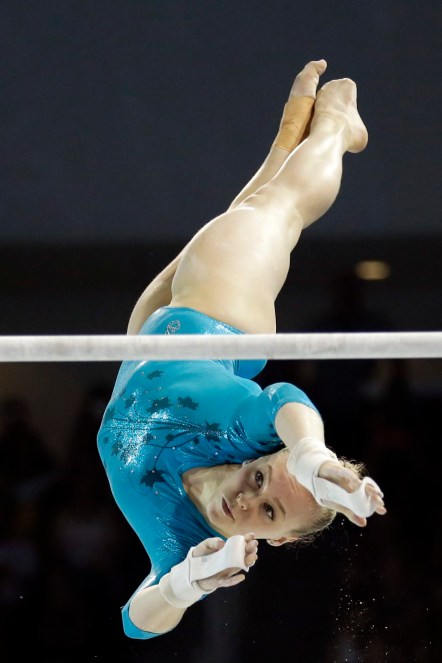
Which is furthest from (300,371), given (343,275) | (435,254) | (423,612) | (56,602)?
(56,602)

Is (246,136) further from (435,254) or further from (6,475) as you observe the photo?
(6,475)

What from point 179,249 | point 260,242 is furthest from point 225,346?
point 179,249

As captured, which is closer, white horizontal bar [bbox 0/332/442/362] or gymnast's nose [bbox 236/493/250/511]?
white horizontal bar [bbox 0/332/442/362]

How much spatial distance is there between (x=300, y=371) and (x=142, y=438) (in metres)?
1.12

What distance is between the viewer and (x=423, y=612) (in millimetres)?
2771

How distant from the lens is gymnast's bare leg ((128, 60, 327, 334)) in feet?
7.41

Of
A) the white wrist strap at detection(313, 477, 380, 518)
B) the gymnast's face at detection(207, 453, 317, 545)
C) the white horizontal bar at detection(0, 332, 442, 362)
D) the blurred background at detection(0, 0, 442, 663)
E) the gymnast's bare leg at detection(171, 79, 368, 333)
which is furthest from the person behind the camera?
the blurred background at detection(0, 0, 442, 663)

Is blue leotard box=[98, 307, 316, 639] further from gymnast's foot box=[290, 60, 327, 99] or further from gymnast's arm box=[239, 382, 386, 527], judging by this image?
gymnast's foot box=[290, 60, 327, 99]

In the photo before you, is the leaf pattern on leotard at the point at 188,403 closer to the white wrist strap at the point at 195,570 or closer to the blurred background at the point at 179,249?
the white wrist strap at the point at 195,570

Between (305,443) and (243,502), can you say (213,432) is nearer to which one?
(243,502)

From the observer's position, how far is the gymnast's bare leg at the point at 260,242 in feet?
6.76

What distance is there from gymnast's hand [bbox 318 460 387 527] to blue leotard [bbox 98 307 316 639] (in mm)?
327

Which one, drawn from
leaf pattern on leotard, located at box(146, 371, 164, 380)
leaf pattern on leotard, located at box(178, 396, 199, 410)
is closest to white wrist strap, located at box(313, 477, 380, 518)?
leaf pattern on leotard, located at box(178, 396, 199, 410)

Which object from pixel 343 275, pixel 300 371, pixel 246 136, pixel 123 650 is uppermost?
pixel 246 136
